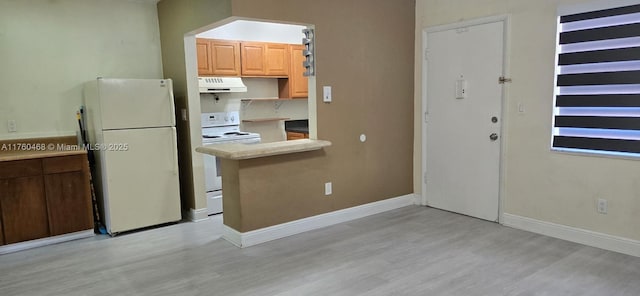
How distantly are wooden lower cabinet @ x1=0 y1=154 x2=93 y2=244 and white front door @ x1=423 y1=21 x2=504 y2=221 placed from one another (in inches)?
137

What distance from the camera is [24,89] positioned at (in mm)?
3781

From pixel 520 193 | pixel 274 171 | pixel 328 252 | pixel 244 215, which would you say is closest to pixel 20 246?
pixel 244 215

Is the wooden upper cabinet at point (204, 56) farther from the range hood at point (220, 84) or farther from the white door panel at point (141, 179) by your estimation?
the white door panel at point (141, 179)

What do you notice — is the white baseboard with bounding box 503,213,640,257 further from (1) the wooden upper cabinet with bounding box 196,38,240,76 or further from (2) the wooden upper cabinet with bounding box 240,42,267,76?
(1) the wooden upper cabinet with bounding box 196,38,240,76

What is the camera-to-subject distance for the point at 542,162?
3.58 metres

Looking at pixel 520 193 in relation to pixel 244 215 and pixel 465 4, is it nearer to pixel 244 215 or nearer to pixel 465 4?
pixel 465 4

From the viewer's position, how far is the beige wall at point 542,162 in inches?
125

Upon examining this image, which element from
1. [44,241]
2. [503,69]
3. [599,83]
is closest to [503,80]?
[503,69]

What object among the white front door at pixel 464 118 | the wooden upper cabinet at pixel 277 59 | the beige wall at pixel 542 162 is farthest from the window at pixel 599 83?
the wooden upper cabinet at pixel 277 59

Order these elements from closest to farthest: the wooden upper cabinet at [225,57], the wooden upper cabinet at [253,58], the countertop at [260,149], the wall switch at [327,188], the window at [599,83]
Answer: the window at [599,83], the countertop at [260,149], the wall switch at [327,188], the wooden upper cabinet at [225,57], the wooden upper cabinet at [253,58]

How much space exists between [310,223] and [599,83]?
2.66 metres

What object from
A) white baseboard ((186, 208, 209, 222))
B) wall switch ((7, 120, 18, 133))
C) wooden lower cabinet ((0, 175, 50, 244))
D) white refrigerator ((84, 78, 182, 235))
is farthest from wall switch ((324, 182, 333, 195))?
wall switch ((7, 120, 18, 133))

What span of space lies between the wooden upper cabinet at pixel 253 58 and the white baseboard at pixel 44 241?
2542mm

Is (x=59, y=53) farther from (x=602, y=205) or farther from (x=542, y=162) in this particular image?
(x=602, y=205)
